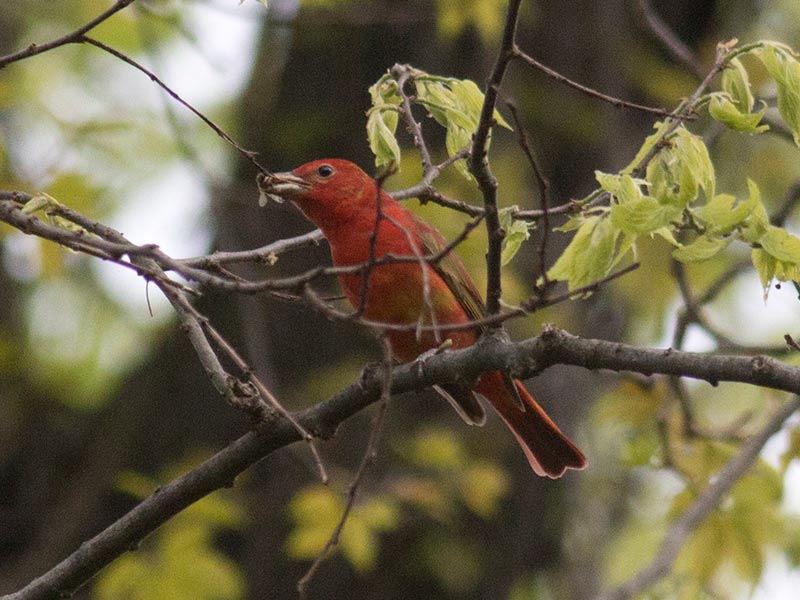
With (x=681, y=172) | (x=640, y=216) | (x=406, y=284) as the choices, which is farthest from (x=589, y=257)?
(x=406, y=284)

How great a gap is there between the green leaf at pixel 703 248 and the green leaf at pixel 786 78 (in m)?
0.36

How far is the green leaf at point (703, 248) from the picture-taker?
228 cm

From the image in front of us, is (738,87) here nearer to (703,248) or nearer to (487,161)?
(703,248)

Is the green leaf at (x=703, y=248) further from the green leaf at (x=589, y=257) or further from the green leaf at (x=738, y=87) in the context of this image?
the green leaf at (x=738, y=87)

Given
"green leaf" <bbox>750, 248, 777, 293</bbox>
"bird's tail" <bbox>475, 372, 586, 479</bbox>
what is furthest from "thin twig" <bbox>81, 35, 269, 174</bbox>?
"bird's tail" <bbox>475, 372, 586, 479</bbox>

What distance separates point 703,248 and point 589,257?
228 mm

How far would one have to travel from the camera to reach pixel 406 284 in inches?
151

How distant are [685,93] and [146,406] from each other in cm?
348

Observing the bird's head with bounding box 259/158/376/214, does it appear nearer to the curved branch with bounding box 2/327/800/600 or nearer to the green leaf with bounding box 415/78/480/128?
the green leaf with bounding box 415/78/480/128

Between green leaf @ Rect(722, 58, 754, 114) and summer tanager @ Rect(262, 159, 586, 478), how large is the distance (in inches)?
58.5

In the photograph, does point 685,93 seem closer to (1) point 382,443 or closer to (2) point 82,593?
(1) point 382,443

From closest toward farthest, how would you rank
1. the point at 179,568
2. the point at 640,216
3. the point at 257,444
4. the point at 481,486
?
the point at 640,216
the point at 257,444
the point at 179,568
the point at 481,486

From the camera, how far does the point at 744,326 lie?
926 centimetres

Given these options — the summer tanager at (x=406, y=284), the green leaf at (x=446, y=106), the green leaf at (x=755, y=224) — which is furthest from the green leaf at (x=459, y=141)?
the summer tanager at (x=406, y=284)
